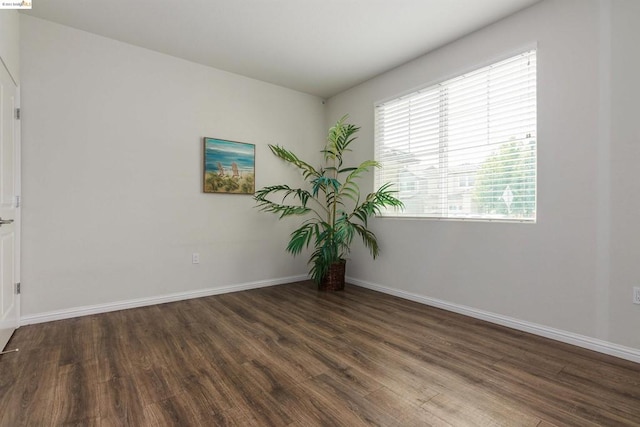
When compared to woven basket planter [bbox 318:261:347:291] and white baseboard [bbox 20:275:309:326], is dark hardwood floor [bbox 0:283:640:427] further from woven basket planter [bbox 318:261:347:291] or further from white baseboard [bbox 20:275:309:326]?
woven basket planter [bbox 318:261:347:291]

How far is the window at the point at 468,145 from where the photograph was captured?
2570 mm

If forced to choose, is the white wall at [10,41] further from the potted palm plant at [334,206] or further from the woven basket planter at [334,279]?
the woven basket planter at [334,279]

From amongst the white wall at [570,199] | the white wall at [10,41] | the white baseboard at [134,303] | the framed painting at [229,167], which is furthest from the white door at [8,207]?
the white wall at [570,199]

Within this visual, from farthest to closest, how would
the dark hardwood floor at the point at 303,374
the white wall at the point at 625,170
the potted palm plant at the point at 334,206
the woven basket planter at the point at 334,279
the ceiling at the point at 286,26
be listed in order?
the woven basket planter at the point at 334,279 < the potted palm plant at the point at 334,206 < the ceiling at the point at 286,26 < the white wall at the point at 625,170 < the dark hardwood floor at the point at 303,374

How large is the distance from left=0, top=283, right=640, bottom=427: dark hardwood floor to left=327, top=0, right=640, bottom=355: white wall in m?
0.27

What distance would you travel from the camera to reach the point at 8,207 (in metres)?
2.27

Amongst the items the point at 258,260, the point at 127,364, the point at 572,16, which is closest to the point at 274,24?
the point at 572,16

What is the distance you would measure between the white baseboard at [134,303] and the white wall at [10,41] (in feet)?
6.51

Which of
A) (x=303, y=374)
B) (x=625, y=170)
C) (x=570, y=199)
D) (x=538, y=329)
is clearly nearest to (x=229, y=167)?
(x=303, y=374)

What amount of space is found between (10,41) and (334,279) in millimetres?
3587

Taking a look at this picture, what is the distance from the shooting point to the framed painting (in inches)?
141

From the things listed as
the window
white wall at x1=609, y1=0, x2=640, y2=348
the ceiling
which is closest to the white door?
the ceiling

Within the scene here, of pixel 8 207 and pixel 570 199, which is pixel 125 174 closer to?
pixel 8 207

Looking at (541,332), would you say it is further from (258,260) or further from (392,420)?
(258,260)
